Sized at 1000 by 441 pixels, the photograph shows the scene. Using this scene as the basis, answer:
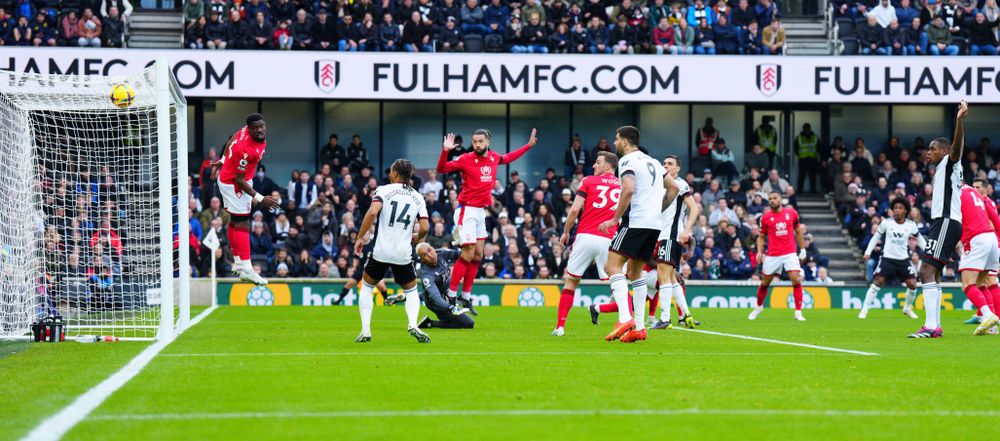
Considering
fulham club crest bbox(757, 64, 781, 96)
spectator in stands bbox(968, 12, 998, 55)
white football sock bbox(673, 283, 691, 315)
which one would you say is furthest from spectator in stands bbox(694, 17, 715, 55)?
white football sock bbox(673, 283, 691, 315)

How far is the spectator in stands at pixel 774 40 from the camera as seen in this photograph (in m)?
30.0

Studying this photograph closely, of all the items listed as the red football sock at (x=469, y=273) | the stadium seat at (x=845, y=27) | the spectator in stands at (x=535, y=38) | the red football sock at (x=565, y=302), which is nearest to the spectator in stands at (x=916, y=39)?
the stadium seat at (x=845, y=27)

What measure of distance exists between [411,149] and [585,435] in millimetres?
26795

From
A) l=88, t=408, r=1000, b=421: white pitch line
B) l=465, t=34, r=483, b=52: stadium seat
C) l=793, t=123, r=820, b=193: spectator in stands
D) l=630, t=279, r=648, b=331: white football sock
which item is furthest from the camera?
l=793, t=123, r=820, b=193: spectator in stands

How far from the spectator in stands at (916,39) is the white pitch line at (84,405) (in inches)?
957

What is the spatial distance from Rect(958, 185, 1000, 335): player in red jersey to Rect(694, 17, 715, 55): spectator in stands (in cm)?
1552

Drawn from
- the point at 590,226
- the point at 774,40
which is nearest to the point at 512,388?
the point at 590,226

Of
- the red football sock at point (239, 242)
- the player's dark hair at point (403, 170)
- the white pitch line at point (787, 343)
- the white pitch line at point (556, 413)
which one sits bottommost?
the white pitch line at point (787, 343)

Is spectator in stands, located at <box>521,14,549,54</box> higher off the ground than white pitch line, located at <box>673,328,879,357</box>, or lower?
higher

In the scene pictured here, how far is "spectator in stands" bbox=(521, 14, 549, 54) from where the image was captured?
96.0 ft

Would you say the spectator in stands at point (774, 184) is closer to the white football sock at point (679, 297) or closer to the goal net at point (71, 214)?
the white football sock at point (679, 297)

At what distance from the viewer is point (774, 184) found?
30.0 m

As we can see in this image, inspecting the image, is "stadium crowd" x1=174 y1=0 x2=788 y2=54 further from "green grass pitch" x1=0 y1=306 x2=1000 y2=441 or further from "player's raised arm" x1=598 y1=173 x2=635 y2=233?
"player's raised arm" x1=598 y1=173 x2=635 y2=233

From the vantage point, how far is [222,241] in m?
26.9
